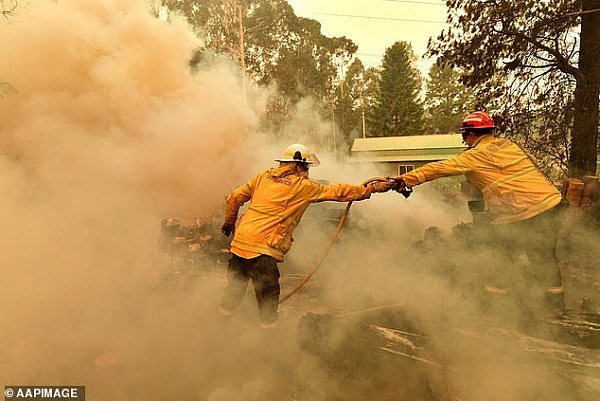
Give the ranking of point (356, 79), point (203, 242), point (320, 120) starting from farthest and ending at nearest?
point (356, 79) < point (320, 120) < point (203, 242)

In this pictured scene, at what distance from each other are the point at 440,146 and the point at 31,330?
24.1m

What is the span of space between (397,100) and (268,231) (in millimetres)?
39499

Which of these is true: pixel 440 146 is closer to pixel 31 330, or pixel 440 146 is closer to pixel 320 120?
pixel 320 120

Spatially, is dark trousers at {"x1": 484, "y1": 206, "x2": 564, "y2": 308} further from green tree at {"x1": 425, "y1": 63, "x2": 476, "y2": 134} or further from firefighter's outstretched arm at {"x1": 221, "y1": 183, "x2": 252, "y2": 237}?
green tree at {"x1": 425, "y1": 63, "x2": 476, "y2": 134}

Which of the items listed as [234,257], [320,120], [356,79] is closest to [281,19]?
[320,120]

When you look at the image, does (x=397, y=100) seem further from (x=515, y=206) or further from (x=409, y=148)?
(x=515, y=206)

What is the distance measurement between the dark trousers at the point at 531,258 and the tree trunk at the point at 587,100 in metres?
5.80

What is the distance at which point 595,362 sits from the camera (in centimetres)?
303

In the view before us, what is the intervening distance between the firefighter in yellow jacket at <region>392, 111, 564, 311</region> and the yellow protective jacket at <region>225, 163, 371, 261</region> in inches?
52.5

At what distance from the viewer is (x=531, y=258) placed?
11.5ft

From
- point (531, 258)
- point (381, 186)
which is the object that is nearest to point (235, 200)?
point (381, 186)

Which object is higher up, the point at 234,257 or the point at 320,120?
the point at 320,120

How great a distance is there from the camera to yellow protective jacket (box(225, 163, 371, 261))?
3.41 meters

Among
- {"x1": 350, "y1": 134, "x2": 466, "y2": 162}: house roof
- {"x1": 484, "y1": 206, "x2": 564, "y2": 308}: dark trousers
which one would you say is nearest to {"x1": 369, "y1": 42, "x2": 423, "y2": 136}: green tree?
{"x1": 350, "y1": 134, "x2": 466, "y2": 162}: house roof
